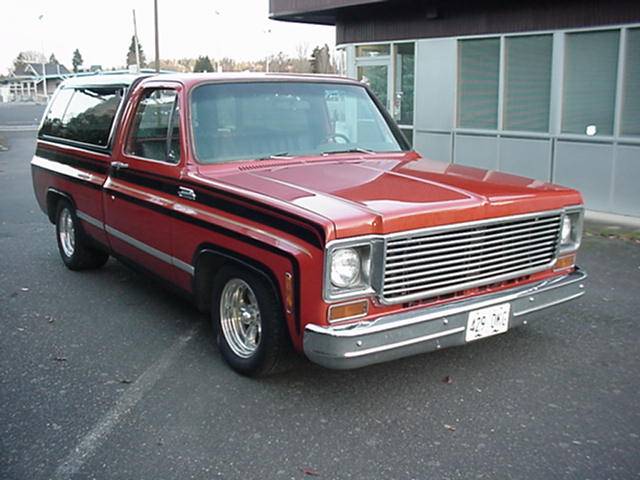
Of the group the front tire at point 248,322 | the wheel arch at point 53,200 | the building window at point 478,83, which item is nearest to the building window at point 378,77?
the building window at point 478,83

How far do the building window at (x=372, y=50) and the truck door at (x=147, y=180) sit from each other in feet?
26.4

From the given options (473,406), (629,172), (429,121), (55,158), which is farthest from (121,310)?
(429,121)

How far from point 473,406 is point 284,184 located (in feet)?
5.58

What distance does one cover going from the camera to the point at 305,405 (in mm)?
4160

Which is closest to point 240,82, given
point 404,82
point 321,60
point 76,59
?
point 404,82

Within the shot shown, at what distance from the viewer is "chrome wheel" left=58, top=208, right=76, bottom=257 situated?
712 cm

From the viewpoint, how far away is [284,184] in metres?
4.33

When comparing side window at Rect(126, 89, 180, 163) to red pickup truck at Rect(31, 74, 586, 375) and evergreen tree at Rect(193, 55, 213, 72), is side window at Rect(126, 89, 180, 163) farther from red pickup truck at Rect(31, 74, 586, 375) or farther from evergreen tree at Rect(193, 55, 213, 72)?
evergreen tree at Rect(193, 55, 213, 72)

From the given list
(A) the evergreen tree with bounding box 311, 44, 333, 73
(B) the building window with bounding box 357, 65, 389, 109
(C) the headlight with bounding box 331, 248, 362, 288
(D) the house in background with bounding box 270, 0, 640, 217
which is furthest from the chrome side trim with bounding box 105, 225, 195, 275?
(A) the evergreen tree with bounding box 311, 44, 333, 73

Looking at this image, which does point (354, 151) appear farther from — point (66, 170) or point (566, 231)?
point (66, 170)

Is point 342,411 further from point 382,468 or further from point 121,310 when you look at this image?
point 121,310

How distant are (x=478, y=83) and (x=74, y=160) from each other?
716 centimetres

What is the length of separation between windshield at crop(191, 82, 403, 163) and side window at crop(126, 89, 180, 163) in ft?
0.62

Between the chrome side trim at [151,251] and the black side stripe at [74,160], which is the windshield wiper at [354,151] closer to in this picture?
the chrome side trim at [151,251]
